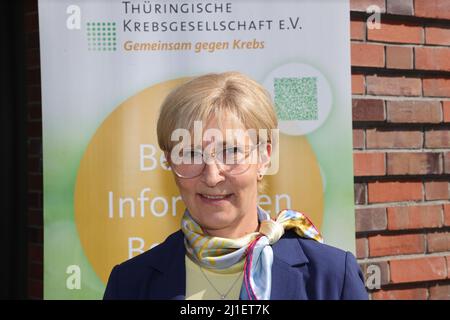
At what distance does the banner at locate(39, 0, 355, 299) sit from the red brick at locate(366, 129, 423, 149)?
34 centimetres

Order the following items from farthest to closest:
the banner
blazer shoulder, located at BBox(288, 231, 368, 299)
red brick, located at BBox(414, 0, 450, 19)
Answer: red brick, located at BBox(414, 0, 450, 19) < the banner < blazer shoulder, located at BBox(288, 231, 368, 299)

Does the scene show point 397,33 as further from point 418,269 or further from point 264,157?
point 264,157

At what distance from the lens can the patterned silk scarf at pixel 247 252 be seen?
167cm

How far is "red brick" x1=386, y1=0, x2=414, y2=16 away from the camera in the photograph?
2799 millimetres

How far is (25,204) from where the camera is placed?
3.00 m

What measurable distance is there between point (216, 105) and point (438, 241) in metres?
1.69

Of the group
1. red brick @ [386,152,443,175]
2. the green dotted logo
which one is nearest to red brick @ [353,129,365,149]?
red brick @ [386,152,443,175]

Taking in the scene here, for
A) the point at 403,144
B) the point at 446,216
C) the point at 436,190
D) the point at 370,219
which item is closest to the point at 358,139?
the point at 403,144

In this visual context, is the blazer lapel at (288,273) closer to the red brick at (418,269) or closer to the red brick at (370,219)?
the red brick at (370,219)

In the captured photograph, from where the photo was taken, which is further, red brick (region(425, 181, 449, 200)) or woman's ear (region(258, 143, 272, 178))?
red brick (region(425, 181, 449, 200))

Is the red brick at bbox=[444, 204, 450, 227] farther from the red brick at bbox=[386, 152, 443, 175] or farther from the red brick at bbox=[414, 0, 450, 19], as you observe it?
the red brick at bbox=[414, 0, 450, 19]

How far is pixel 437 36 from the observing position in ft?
9.43
